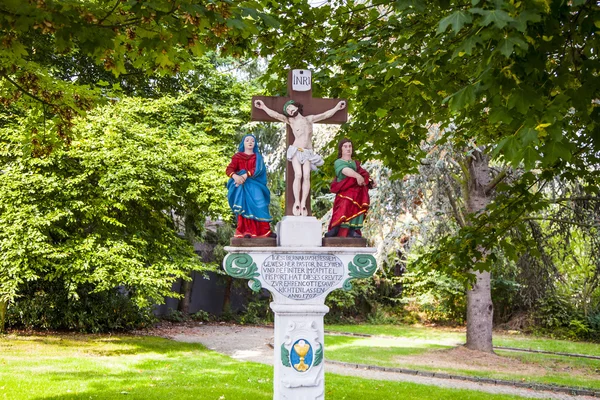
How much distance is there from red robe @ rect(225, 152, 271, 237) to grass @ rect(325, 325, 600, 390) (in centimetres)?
800

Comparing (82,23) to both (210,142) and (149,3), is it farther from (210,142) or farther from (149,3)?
(210,142)

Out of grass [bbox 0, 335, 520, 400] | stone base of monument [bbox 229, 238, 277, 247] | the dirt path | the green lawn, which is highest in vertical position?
stone base of monument [bbox 229, 238, 277, 247]

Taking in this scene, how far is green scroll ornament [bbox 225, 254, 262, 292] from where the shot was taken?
5578 mm

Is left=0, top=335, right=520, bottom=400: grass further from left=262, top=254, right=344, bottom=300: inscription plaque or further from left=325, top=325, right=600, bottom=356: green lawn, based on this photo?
left=325, top=325, right=600, bottom=356: green lawn

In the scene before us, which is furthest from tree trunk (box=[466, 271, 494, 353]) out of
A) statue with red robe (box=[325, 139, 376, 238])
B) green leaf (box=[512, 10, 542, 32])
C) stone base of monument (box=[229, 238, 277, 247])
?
green leaf (box=[512, 10, 542, 32])

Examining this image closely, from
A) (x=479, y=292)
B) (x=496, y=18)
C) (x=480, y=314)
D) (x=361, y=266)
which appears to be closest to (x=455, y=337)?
(x=480, y=314)

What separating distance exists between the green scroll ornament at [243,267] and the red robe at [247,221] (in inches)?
11.0

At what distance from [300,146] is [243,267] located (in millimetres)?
1351

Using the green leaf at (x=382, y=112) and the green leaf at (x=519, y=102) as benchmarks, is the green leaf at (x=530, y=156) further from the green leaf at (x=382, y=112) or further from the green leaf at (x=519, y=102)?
the green leaf at (x=382, y=112)

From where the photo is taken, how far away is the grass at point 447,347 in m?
12.4

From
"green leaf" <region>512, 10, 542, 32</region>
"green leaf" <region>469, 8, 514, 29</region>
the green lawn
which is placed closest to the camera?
"green leaf" <region>469, 8, 514, 29</region>

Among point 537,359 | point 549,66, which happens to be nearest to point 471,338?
point 537,359

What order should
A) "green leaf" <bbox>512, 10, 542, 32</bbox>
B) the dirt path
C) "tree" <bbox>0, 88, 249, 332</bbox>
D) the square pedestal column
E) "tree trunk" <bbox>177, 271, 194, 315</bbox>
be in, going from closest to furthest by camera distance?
"green leaf" <bbox>512, 10, 542, 32</bbox> < the square pedestal column < the dirt path < "tree" <bbox>0, 88, 249, 332</bbox> < "tree trunk" <bbox>177, 271, 194, 315</bbox>

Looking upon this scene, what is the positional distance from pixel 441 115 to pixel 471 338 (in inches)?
344
